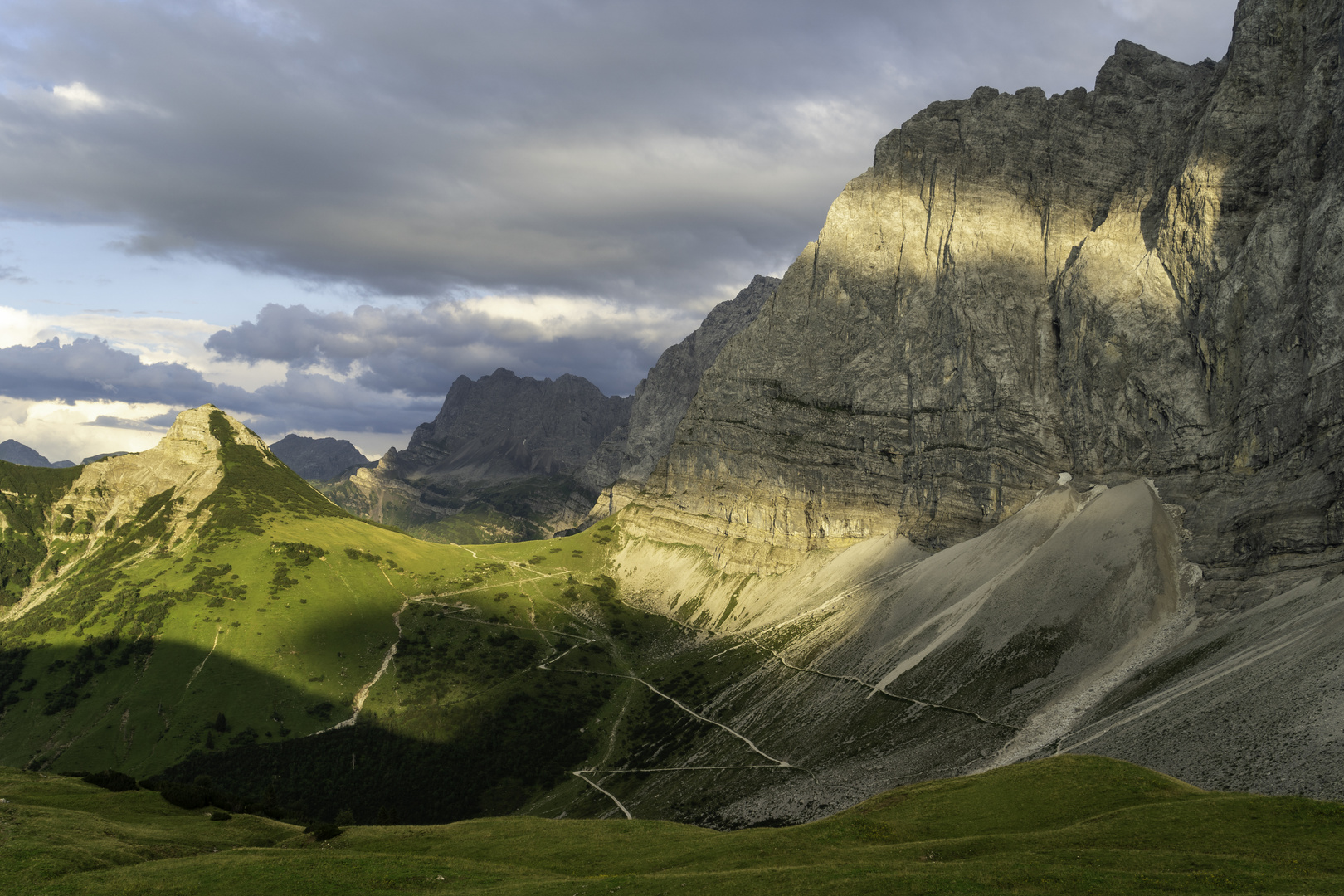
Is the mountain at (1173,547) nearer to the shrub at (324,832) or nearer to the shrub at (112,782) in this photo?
the shrub at (324,832)

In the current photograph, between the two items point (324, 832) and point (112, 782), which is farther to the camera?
point (112, 782)

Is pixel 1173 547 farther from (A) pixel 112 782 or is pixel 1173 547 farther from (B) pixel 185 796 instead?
(A) pixel 112 782

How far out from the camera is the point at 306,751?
176250mm

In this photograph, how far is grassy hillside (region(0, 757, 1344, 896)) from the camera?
4097cm

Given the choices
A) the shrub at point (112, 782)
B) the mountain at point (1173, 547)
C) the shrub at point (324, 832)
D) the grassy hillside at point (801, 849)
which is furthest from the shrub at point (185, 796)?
the mountain at point (1173, 547)

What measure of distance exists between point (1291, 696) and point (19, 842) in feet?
384

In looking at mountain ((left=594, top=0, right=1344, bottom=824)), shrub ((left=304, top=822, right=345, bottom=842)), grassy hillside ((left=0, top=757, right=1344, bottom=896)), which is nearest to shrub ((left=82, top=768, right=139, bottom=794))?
grassy hillside ((left=0, top=757, right=1344, bottom=896))

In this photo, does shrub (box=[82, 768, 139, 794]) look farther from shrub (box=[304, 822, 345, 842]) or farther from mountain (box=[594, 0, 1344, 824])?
mountain (box=[594, 0, 1344, 824])

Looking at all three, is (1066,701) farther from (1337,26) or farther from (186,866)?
(1337,26)

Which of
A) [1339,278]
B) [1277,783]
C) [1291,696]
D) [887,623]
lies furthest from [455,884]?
[1339,278]

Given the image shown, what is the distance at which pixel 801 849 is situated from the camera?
178 feet

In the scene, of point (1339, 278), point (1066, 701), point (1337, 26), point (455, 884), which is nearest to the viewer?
point (455, 884)

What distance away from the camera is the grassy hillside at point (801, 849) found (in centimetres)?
4097

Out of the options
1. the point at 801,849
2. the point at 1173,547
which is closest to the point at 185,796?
the point at 801,849
